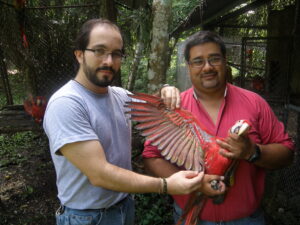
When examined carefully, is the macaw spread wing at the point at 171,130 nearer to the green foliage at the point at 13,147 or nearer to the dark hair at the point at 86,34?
the dark hair at the point at 86,34

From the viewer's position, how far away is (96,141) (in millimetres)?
1420

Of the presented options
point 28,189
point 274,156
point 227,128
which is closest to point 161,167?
point 227,128

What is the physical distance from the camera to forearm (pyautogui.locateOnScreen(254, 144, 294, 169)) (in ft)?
5.11

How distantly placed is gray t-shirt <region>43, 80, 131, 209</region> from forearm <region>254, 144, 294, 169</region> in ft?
2.88

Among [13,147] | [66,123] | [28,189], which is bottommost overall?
[28,189]

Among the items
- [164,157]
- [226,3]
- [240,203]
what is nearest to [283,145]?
[240,203]

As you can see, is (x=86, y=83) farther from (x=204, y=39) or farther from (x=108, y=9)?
(x=108, y=9)

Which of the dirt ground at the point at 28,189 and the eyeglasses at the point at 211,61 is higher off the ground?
the eyeglasses at the point at 211,61

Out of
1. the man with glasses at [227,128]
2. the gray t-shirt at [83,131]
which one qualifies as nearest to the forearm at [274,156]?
the man with glasses at [227,128]

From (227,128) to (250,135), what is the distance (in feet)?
0.50

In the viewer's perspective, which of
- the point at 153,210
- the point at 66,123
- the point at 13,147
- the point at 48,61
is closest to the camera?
the point at 66,123

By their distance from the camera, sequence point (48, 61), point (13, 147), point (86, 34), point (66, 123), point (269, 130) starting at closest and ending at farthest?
point (66, 123), point (86, 34), point (269, 130), point (48, 61), point (13, 147)

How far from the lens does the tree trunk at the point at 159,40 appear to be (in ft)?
9.82

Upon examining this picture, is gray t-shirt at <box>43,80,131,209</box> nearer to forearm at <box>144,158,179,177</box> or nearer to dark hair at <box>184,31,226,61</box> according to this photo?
forearm at <box>144,158,179,177</box>
